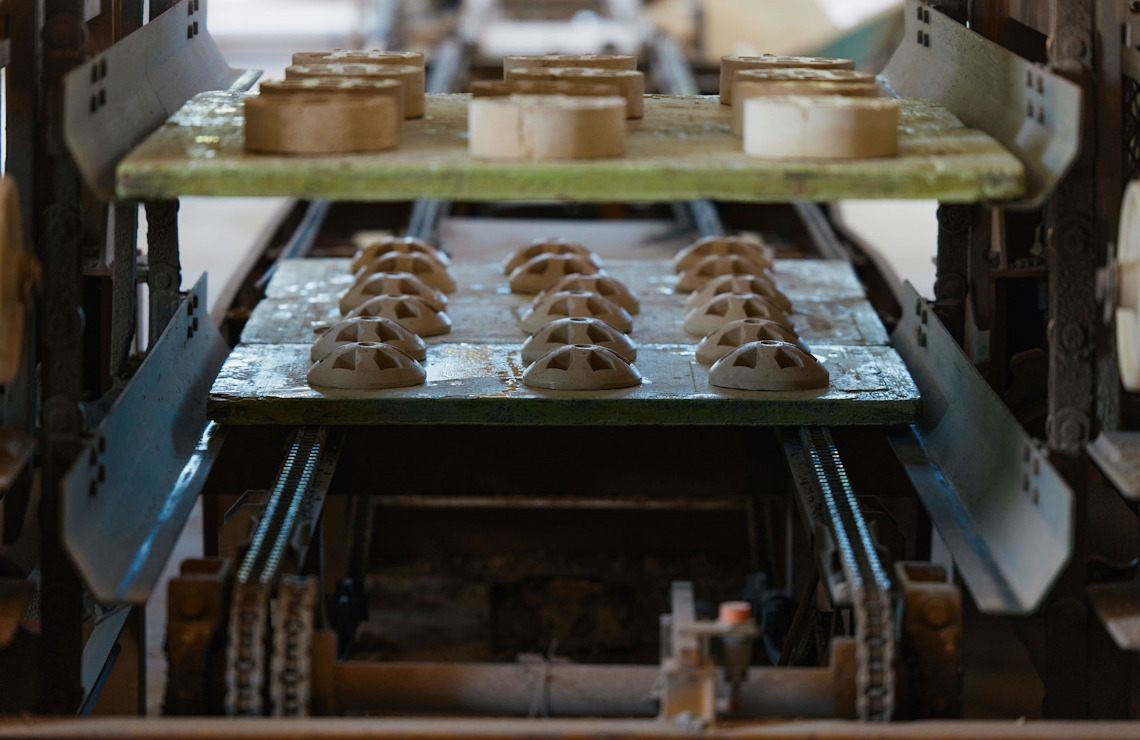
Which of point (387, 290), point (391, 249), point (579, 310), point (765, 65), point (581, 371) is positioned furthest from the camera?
point (391, 249)

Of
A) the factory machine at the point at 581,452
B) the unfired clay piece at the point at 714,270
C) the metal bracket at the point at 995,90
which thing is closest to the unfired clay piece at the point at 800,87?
the factory machine at the point at 581,452

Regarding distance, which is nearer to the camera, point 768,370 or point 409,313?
point 768,370

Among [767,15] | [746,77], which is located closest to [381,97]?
[746,77]

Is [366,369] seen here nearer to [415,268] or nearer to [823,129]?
[415,268]

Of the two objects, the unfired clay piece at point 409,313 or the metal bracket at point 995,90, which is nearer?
the metal bracket at point 995,90

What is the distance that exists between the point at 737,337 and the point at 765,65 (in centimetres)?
80

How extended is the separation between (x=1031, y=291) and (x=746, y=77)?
141cm

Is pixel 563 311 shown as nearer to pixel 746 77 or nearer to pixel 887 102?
pixel 746 77

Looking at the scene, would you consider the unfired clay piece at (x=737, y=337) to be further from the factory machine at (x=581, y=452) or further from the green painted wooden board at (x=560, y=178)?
the green painted wooden board at (x=560, y=178)

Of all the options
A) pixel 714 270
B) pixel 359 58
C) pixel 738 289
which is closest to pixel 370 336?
pixel 359 58

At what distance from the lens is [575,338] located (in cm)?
409

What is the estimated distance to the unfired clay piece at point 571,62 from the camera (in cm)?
364

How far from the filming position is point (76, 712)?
307 cm

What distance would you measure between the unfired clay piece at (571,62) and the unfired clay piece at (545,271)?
4.44 ft
